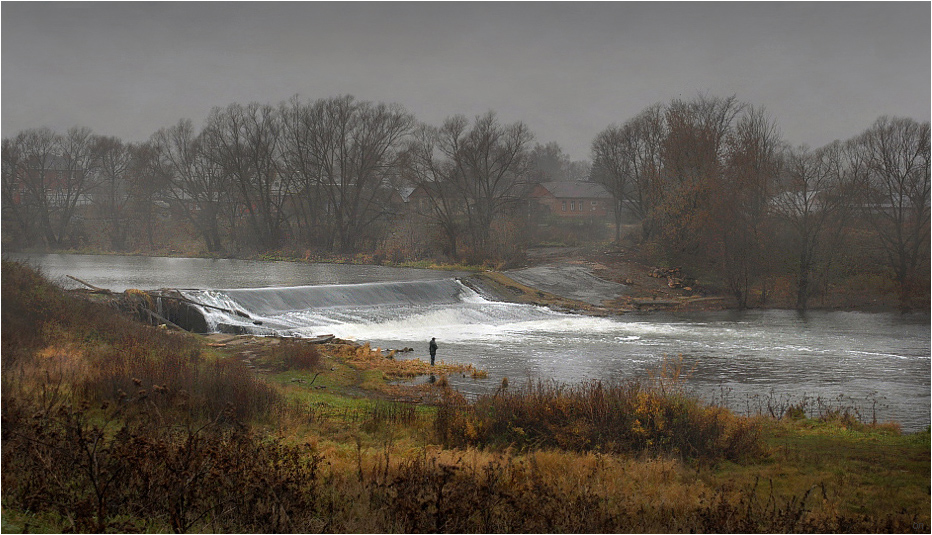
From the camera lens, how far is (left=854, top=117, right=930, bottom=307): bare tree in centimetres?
2867

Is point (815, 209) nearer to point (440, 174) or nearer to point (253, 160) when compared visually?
point (440, 174)

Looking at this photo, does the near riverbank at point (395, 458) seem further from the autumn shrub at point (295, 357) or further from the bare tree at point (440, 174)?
the bare tree at point (440, 174)

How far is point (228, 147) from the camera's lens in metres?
48.6

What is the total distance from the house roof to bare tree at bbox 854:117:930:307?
4098cm

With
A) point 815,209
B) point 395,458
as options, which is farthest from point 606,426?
point 815,209

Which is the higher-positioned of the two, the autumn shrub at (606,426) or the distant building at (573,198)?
the distant building at (573,198)

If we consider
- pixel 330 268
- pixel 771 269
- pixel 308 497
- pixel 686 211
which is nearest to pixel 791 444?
pixel 308 497

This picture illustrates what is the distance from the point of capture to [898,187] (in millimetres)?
29438

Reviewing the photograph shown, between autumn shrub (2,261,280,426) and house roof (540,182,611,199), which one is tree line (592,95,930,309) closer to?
autumn shrub (2,261,280,426)

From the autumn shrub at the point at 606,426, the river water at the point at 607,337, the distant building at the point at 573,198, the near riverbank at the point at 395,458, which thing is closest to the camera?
the near riverbank at the point at 395,458

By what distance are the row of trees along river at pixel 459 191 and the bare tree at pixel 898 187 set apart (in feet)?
0.23

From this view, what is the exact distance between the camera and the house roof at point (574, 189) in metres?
71.8

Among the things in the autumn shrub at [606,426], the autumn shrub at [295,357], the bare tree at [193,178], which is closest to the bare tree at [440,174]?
the bare tree at [193,178]

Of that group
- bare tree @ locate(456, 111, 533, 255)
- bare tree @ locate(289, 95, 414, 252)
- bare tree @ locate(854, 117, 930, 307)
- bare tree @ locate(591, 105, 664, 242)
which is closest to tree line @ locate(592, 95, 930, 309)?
bare tree @ locate(854, 117, 930, 307)
